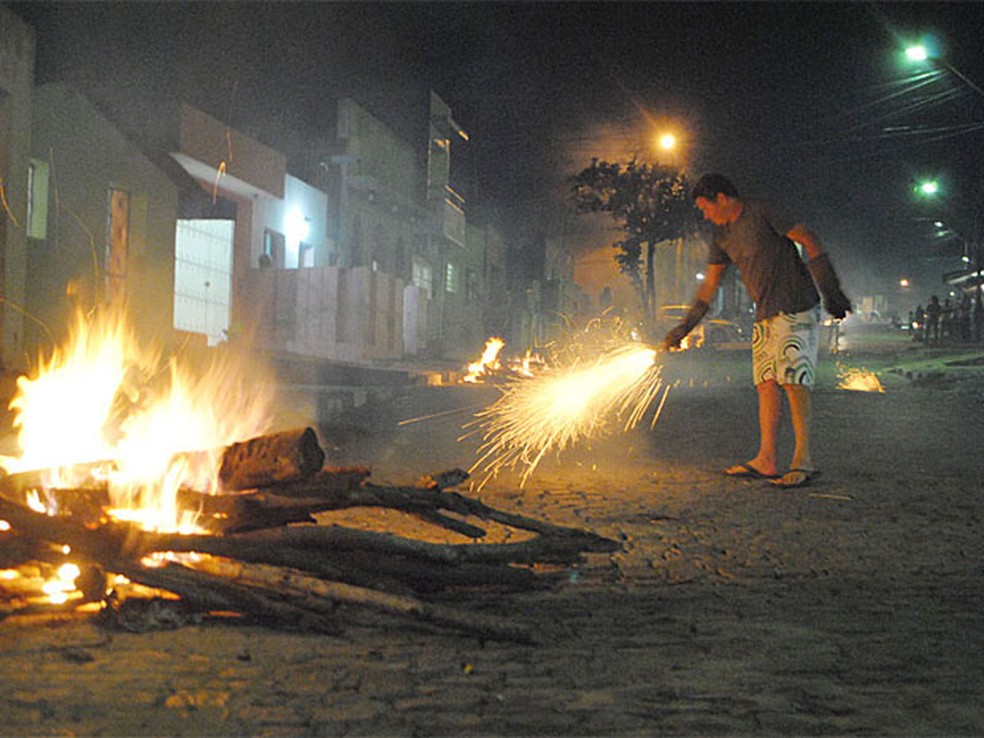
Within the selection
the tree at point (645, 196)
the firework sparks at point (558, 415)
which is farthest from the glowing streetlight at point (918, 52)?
the tree at point (645, 196)

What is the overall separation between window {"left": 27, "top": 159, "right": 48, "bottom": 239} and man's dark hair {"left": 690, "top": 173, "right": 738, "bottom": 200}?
30.3 feet

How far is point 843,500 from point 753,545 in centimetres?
150

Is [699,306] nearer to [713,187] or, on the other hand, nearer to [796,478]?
[713,187]

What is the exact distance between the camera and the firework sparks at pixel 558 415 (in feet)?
26.7

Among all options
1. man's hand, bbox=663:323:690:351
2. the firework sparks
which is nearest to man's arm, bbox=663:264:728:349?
man's hand, bbox=663:323:690:351

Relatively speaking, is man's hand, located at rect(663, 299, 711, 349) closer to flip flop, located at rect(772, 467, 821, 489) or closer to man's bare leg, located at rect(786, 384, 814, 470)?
man's bare leg, located at rect(786, 384, 814, 470)

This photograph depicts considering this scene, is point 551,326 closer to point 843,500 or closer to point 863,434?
point 863,434

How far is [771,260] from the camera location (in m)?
6.61

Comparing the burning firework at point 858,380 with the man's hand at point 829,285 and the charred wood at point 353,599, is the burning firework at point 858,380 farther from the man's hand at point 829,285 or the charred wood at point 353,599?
the charred wood at point 353,599

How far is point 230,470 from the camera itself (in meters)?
3.82

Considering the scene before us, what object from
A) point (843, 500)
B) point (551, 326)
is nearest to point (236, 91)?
point (843, 500)

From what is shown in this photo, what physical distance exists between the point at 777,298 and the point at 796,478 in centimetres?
127

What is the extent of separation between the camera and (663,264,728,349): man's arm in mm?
7020

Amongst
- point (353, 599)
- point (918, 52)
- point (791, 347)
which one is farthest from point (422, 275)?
point (353, 599)
